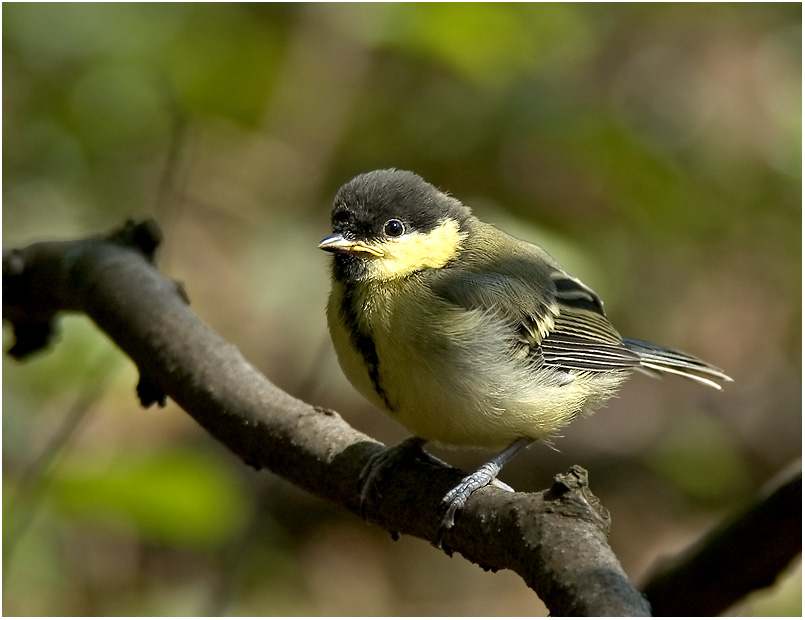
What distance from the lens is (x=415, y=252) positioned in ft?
8.90

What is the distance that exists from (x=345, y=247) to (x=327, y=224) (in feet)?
5.46

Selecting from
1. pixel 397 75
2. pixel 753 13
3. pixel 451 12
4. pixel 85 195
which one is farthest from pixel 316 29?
pixel 753 13

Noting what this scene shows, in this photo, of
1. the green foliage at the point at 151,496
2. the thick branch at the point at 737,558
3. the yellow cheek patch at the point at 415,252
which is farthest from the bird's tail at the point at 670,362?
the green foliage at the point at 151,496

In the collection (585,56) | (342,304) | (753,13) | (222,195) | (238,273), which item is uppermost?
(753,13)

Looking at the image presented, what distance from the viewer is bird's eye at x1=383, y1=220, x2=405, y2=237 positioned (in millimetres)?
2702

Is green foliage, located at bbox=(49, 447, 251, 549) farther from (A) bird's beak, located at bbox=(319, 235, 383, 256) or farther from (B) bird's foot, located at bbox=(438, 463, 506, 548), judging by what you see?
(B) bird's foot, located at bbox=(438, 463, 506, 548)

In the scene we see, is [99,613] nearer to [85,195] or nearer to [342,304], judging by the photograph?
[85,195]

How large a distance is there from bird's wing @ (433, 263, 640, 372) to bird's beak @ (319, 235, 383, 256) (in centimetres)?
20

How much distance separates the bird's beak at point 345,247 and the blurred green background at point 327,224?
1.94 ft

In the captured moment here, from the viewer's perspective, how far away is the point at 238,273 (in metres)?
5.14

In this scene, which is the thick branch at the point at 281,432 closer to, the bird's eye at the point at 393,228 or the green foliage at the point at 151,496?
the green foliage at the point at 151,496

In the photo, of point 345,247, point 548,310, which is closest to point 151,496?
point 345,247

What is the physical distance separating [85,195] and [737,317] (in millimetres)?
4158

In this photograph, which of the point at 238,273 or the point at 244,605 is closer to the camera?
the point at 244,605
